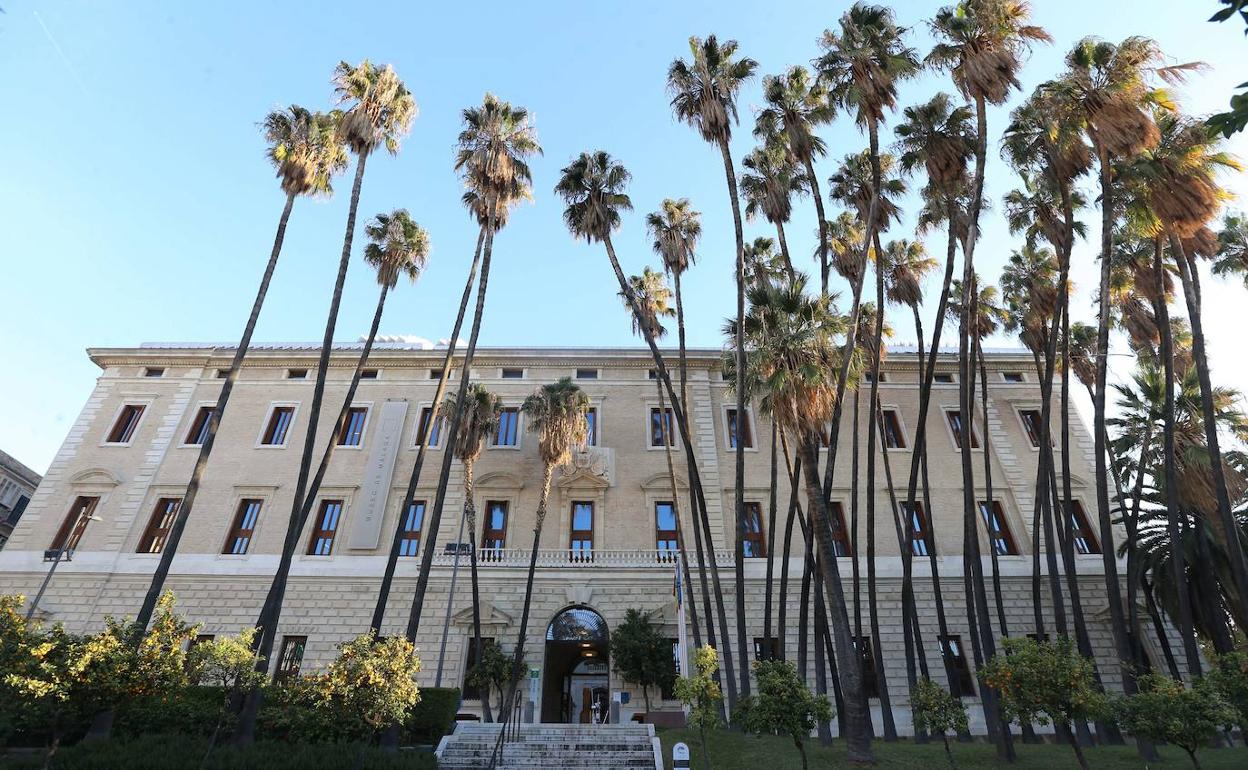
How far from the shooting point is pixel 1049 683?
11.2 metres

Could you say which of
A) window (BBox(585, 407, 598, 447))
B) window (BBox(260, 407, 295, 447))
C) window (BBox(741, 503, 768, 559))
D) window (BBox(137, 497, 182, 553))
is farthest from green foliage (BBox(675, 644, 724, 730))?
window (BBox(137, 497, 182, 553))

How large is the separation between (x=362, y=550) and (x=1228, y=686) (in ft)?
83.4

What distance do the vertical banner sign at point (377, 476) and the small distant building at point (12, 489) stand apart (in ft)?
78.0

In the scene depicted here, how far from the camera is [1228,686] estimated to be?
12.0 metres

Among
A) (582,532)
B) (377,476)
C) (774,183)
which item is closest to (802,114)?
(774,183)

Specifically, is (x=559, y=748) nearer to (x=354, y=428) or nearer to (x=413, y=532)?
(x=413, y=532)

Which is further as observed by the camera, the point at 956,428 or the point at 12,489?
the point at 12,489

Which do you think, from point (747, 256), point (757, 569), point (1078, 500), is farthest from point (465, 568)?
point (1078, 500)

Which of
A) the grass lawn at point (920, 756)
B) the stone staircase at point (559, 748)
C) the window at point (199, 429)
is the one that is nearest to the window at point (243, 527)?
the window at point (199, 429)

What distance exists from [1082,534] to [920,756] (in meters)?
17.1

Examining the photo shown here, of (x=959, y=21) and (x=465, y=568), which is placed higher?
(x=959, y=21)

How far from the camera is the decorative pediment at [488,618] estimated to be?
942 inches

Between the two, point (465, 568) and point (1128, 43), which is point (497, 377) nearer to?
point (465, 568)

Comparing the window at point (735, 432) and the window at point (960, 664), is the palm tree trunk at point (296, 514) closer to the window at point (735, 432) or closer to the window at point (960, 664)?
the window at point (735, 432)
